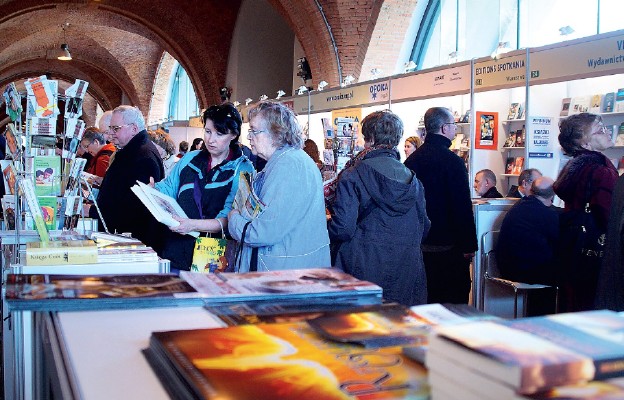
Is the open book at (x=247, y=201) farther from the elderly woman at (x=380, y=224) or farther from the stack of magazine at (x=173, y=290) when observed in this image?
the stack of magazine at (x=173, y=290)

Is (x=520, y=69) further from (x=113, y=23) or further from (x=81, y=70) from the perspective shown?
(x=81, y=70)

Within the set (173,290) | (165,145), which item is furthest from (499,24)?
(173,290)

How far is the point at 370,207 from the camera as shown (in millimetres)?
3787

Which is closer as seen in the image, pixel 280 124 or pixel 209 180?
pixel 280 124

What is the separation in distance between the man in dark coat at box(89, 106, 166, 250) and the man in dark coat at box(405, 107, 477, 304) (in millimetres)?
1703

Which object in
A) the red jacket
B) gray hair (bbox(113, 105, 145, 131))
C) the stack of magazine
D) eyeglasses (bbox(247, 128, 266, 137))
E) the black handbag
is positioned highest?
gray hair (bbox(113, 105, 145, 131))

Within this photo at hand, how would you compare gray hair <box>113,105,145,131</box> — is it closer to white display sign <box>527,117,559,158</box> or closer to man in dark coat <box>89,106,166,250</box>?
man in dark coat <box>89,106,166,250</box>

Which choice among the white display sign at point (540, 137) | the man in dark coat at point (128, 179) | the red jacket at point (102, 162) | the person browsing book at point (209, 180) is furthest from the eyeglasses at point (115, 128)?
the white display sign at point (540, 137)

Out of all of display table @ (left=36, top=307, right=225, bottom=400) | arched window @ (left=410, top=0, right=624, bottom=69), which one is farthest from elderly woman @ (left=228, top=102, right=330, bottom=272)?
arched window @ (left=410, top=0, right=624, bottom=69)

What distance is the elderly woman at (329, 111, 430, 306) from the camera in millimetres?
3736

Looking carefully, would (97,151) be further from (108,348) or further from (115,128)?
(108,348)

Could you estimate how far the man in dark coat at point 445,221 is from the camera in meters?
4.65

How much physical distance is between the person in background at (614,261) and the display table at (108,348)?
1.87m

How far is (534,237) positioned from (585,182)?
31.4 inches
